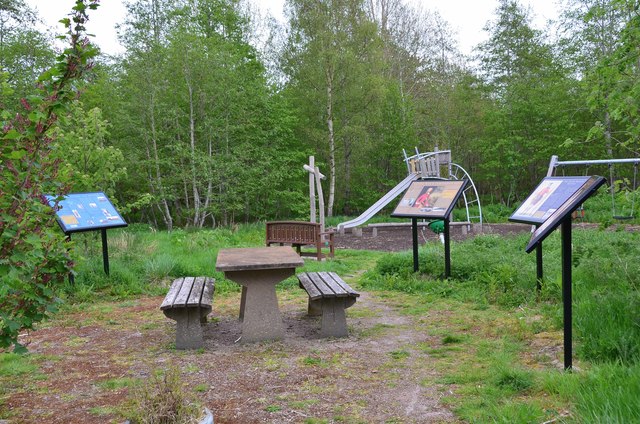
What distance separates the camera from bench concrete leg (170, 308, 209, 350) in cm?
494

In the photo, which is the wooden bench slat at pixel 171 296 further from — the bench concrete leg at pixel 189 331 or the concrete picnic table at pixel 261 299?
the concrete picnic table at pixel 261 299

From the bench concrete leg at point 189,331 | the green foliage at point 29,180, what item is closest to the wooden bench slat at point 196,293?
the bench concrete leg at point 189,331

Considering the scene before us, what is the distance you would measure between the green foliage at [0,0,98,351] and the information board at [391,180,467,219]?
202 inches

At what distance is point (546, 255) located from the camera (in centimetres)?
782

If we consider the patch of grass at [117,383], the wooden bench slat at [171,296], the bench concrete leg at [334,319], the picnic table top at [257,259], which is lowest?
the patch of grass at [117,383]

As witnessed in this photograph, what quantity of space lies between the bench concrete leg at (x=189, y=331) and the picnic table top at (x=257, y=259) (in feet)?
1.74

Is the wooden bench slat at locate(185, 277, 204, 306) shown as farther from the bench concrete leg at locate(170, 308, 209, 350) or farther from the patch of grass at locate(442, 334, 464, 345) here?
the patch of grass at locate(442, 334, 464, 345)

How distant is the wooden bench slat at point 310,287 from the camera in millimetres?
5035

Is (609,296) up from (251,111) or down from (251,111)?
down

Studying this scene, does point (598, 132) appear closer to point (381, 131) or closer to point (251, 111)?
point (251, 111)

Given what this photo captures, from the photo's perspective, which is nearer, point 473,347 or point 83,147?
point 473,347

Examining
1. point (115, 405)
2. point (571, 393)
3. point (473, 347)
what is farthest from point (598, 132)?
point (115, 405)

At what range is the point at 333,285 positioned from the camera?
546 centimetres

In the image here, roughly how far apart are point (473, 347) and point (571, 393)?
158cm
